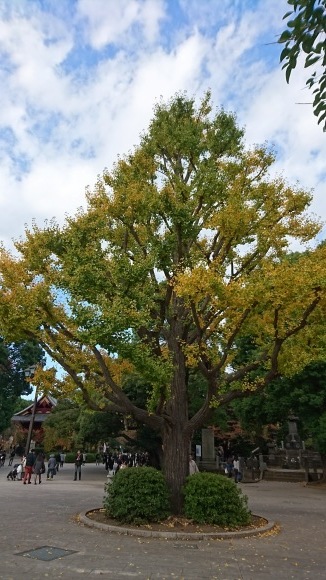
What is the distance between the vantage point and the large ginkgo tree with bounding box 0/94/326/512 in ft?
31.1

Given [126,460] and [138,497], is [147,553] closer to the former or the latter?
[138,497]

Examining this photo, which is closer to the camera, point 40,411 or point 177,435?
point 177,435

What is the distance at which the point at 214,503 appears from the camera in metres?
10.0

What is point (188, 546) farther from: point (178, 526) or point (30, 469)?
point (30, 469)

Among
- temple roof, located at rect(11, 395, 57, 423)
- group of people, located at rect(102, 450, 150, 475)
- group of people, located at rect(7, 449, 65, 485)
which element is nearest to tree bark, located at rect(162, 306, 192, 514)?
group of people, located at rect(7, 449, 65, 485)

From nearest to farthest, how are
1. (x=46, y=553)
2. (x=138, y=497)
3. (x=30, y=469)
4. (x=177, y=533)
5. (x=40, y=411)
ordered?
(x=46, y=553) → (x=177, y=533) → (x=138, y=497) → (x=30, y=469) → (x=40, y=411)

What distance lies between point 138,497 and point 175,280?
5028 mm

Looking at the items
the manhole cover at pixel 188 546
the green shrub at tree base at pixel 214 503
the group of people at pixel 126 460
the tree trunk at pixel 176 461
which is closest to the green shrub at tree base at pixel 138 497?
the tree trunk at pixel 176 461

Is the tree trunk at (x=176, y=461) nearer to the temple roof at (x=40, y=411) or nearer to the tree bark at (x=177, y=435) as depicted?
the tree bark at (x=177, y=435)

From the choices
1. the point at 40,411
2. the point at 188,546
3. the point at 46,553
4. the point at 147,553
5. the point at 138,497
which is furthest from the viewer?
the point at 40,411

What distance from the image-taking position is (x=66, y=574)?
6172 mm

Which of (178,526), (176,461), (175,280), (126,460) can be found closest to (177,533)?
(178,526)

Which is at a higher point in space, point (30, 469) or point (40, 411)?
point (40, 411)

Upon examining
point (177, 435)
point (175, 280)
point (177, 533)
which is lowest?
point (177, 533)
